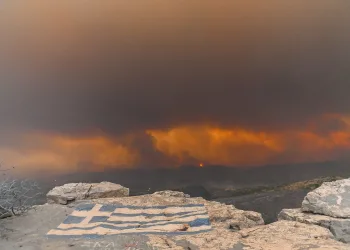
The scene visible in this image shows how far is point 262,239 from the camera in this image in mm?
7680

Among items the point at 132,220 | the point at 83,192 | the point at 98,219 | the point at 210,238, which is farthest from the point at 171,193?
the point at 210,238

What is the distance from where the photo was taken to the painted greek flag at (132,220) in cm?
868

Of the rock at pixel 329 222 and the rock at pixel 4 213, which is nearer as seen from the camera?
→ the rock at pixel 329 222

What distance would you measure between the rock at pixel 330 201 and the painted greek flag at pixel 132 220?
3043 millimetres

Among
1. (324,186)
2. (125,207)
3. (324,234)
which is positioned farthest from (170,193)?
(324,234)

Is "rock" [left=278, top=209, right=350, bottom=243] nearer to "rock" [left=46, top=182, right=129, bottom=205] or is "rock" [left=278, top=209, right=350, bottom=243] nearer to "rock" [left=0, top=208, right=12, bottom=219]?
"rock" [left=46, top=182, right=129, bottom=205]

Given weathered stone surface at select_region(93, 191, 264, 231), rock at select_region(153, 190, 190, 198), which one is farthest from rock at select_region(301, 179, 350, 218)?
rock at select_region(153, 190, 190, 198)

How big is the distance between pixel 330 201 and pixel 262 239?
10.1ft

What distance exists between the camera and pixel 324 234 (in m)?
7.91

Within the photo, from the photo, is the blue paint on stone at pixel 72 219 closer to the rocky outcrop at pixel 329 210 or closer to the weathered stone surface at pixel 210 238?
the weathered stone surface at pixel 210 238

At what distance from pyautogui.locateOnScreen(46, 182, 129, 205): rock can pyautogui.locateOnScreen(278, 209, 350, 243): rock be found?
6.75m

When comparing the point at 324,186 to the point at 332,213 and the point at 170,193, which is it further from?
the point at 170,193

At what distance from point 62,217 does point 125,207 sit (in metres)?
1.96

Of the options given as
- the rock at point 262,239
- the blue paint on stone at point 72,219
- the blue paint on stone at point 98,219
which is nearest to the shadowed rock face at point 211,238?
the rock at point 262,239
